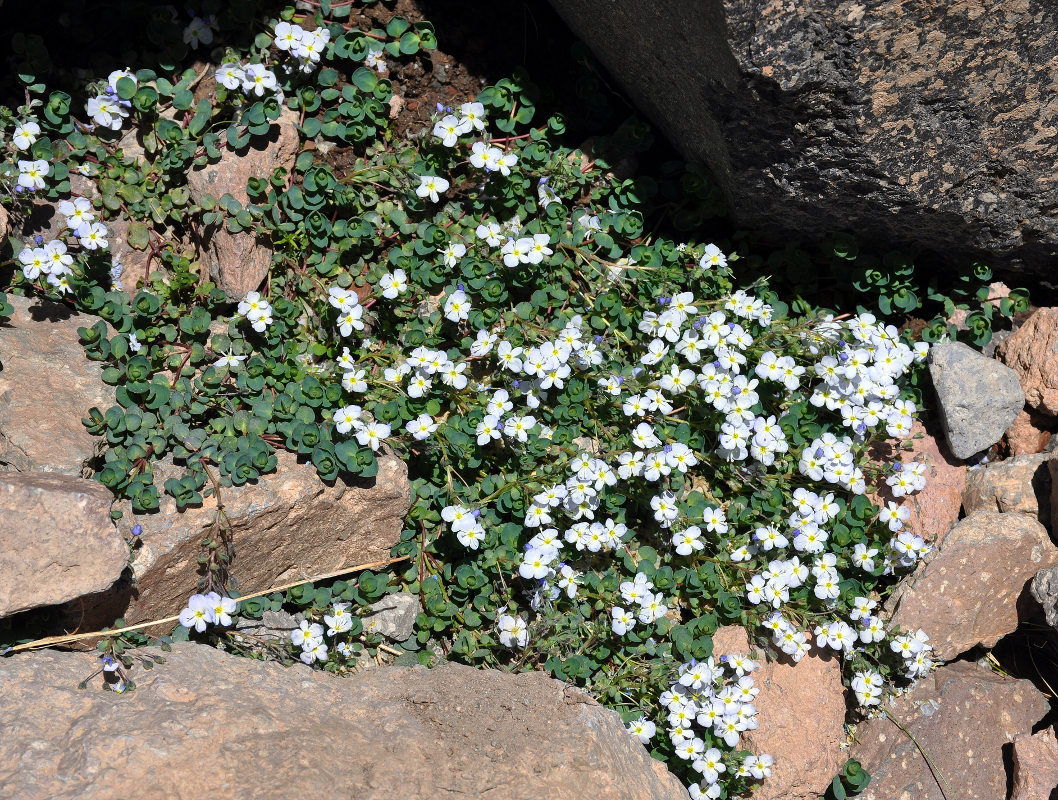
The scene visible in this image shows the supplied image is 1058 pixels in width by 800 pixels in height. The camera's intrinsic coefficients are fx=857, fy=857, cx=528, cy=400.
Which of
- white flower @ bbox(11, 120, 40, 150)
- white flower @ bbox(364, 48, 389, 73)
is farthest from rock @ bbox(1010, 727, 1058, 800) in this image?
white flower @ bbox(11, 120, 40, 150)

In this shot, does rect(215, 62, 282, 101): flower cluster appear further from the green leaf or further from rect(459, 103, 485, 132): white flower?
rect(459, 103, 485, 132): white flower

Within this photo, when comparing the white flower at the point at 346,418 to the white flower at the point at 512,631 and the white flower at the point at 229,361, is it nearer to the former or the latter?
the white flower at the point at 229,361

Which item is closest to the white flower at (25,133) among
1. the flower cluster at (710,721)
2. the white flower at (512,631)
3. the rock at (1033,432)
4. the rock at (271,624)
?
the rock at (271,624)

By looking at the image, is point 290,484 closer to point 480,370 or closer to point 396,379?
point 396,379

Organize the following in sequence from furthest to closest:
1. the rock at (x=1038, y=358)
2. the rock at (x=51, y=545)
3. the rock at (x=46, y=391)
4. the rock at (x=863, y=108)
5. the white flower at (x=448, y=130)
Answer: the rock at (x=1038, y=358)
the white flower at (x=448, y=130)
the rock at (x=46, y=391)
the rock at (x=863, y=108)
the rock at (x=51, y=545)

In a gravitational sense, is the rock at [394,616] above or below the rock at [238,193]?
below

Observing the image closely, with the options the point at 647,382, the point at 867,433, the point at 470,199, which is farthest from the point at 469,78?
the point at 867,433
